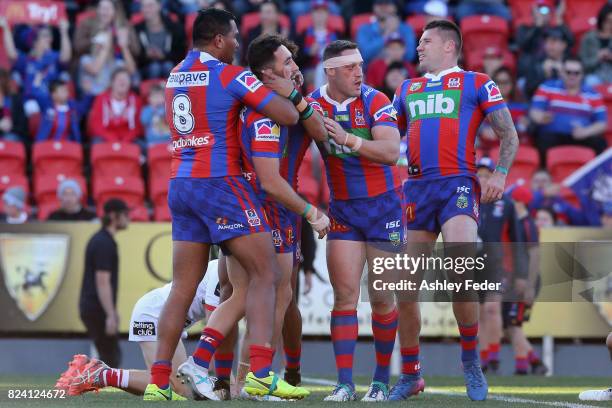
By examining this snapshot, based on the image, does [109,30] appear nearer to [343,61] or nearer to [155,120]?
[155,120]

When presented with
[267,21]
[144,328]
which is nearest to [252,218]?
[144,328]

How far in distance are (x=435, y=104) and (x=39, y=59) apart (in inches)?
395

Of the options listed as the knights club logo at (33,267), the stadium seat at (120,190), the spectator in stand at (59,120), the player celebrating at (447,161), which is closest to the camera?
the player celebrating at (447,161)

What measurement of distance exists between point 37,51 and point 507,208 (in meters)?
7.35

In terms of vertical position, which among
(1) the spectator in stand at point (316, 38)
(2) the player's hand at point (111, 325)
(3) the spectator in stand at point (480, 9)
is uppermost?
(3) the spectator in stand at point (480, 9)

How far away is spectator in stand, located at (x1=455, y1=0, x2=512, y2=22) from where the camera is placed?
18734 millimetres

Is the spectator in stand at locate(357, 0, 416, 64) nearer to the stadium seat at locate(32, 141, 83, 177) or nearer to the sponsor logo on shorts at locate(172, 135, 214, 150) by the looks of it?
the stadium seat at locate(32, 141, 83, 177)

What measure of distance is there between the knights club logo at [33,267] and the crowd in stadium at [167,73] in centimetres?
65

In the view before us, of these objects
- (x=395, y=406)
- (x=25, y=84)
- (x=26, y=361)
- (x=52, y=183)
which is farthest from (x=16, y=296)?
(x=395, y=406)

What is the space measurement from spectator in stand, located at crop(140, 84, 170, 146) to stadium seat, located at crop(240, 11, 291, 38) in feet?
6.25

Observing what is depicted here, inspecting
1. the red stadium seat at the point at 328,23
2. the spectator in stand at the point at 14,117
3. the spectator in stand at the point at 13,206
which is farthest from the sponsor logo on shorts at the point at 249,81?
the red stadium seat at the point at 328,23

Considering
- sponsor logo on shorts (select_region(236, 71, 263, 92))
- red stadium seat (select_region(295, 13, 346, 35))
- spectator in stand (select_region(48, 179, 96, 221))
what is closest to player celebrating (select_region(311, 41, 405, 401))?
sponsor logo on shorts (select_region(236, 71, 263, 92))

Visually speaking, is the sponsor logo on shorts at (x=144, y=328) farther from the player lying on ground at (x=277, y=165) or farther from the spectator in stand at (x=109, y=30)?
the spectator in stand at (x=109, y=30)

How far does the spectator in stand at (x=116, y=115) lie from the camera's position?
1659cm
